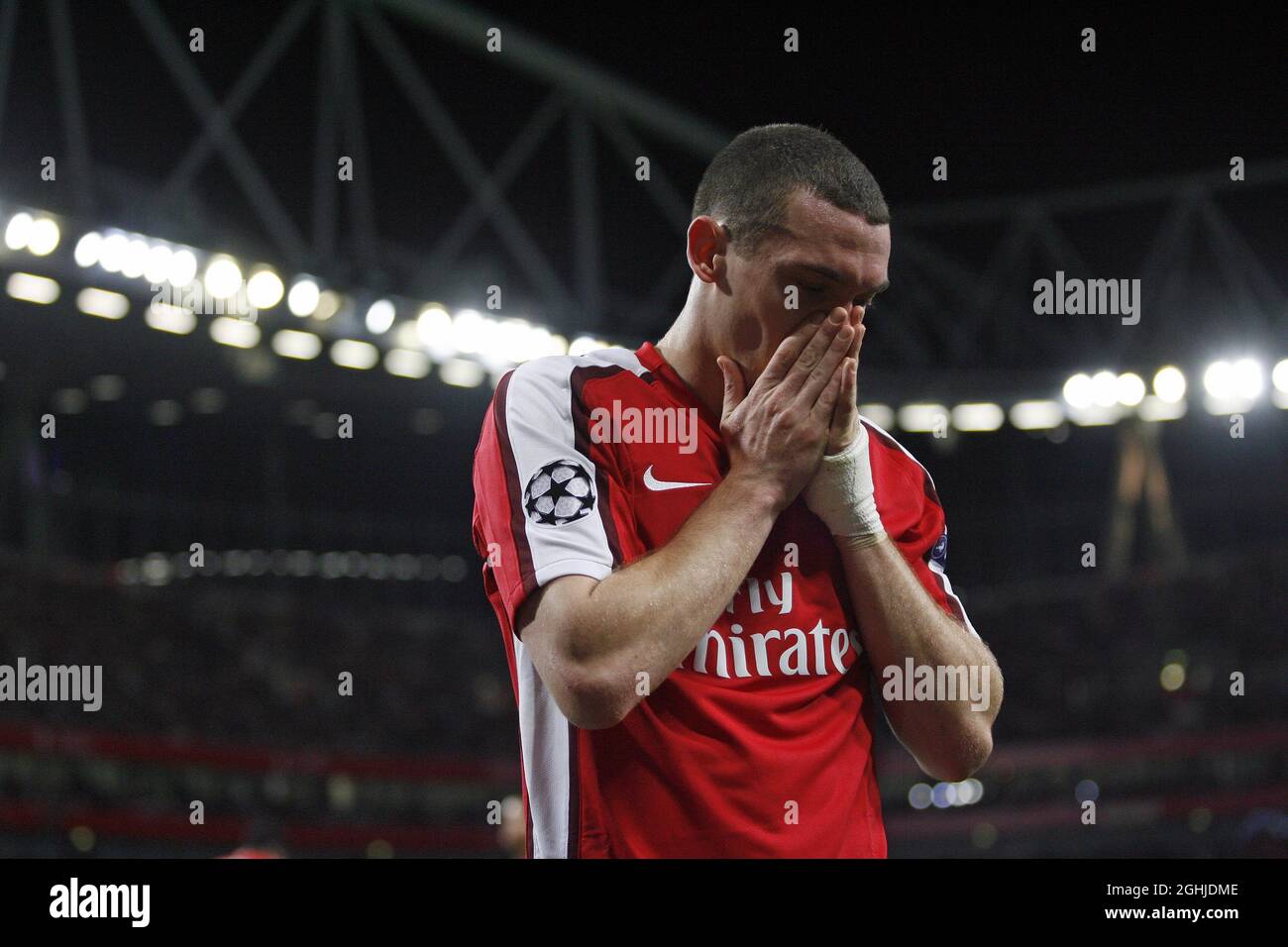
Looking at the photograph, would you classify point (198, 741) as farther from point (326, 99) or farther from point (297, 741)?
point (326, 99)

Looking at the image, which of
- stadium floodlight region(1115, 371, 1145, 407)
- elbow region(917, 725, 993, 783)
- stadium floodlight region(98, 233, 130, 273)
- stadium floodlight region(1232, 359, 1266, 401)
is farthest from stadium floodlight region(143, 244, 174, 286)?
stadium floodlight region(1232, 359, 1266, 401)

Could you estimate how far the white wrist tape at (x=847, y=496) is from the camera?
1941 mm

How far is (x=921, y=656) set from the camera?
196cm

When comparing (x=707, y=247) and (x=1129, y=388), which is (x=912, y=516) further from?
(x=1129, y=388)

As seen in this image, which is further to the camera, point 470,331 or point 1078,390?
point 1078,390

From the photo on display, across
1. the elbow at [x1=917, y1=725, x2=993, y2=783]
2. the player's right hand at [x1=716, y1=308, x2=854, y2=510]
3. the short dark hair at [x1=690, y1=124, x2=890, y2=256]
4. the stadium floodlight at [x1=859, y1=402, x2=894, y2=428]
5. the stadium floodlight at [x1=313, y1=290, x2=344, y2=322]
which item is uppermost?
the stadium floodlight at [x1=313, y1=290, x2=344, y2=322]

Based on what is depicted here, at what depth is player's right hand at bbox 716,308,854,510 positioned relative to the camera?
189 cm

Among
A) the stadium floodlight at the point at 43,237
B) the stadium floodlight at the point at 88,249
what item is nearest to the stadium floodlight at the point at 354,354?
the stadium floodlight at the point at 88,249

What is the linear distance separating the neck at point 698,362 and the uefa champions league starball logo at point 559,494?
0.30 metres

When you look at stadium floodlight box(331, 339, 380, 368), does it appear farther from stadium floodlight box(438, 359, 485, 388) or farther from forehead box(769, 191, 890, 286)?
forehead box(769, 191, 890, 286)

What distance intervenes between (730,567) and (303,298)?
8732mm

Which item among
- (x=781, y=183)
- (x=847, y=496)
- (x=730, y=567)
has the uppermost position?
(x=781, y=183)

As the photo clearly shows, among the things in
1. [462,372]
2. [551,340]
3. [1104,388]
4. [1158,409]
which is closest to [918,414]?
[1104,388]

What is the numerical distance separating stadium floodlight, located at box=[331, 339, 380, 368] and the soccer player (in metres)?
8.78
